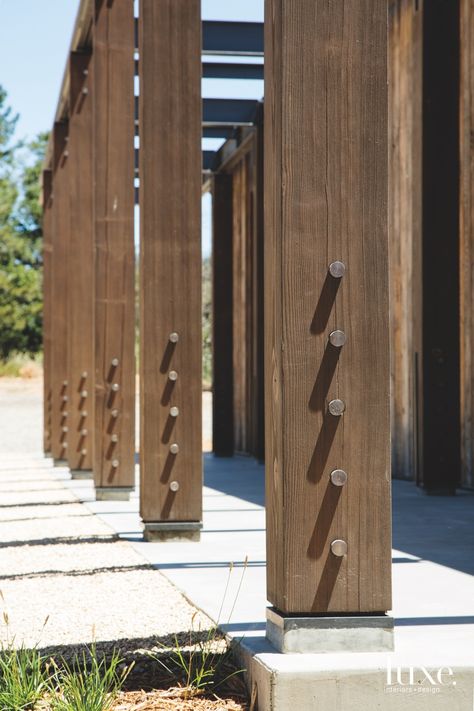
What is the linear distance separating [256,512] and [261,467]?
5522 mm

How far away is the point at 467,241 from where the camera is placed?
9.99m

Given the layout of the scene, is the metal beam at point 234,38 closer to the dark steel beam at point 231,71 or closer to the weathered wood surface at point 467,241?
the dark steel beam at point 231,71

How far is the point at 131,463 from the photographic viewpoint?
9664mm

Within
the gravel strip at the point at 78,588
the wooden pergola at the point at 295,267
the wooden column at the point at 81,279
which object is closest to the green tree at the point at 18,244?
the wooden pergola at the point at 295,267

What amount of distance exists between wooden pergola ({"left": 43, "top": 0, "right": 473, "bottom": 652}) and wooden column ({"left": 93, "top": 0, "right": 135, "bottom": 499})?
2 centimetres

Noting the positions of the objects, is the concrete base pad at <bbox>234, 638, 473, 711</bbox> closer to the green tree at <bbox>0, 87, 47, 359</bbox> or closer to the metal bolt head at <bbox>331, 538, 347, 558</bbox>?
the metal bolt head at <bbox>331, 538, 347, 558</bbox>

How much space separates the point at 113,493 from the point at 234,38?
5.46 meters

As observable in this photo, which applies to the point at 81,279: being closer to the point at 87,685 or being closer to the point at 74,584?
the point at 74,584

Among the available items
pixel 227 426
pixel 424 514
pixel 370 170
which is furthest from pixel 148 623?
pixel 227 426

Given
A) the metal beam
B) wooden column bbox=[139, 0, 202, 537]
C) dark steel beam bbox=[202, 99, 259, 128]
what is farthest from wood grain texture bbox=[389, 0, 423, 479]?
wooden column bbox=[139, 0, 202, 537]

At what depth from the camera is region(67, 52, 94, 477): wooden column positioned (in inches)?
504

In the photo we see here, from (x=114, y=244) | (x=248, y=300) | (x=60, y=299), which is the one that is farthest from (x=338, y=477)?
(x=60, y=299)

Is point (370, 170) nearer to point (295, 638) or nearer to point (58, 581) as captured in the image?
point (295, 638)

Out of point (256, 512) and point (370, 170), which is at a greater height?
point (370, 170)
